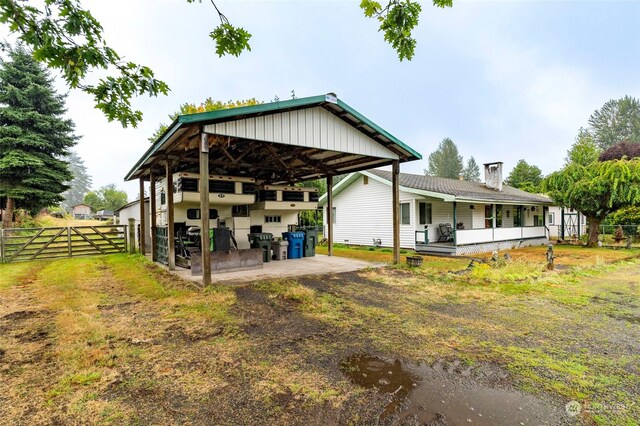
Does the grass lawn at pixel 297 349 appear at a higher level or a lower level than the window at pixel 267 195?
lower

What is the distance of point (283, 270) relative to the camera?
817 centimetres

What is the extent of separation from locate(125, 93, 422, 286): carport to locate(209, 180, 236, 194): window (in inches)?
21.5

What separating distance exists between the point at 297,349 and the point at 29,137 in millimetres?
20783

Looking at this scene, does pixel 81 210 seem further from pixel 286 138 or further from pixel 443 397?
pixel 443 397

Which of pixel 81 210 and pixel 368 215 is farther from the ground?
pixel 81 210

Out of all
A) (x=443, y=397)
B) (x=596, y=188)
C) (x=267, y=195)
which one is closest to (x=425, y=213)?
(x=596, y=188)

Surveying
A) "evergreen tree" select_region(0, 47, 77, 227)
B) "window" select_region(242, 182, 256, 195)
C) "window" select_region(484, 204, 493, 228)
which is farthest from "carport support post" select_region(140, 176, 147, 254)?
"window" select_region(484, 204, 493, 228)

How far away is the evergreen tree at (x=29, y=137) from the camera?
15891 millimetres

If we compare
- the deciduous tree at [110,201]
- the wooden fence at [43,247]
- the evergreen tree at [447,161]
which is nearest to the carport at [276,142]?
the wooden fence at [43,247]

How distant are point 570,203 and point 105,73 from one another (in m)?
18.7

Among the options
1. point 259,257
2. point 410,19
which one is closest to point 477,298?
point 410,19

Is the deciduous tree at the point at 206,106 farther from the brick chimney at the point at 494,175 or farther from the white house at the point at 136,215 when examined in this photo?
the brick chimney at the point at 494,175

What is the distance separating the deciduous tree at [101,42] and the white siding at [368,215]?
1098 centimetres

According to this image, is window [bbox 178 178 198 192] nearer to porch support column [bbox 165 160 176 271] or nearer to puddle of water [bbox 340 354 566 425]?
porch support column [bbox 165 160 176 271]
